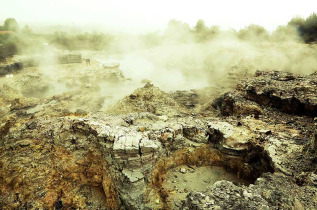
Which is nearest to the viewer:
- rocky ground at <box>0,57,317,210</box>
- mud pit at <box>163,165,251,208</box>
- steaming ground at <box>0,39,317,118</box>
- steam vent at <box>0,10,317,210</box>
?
rocky ground at <box>0,57,317,210</box>

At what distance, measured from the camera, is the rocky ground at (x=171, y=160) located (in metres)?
3.56

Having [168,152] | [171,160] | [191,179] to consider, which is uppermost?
[168,152]

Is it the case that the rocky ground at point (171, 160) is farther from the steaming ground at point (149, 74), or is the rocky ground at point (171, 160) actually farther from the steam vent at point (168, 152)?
the steaming ground at point (149, 74)

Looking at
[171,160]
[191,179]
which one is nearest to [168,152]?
[171,160]

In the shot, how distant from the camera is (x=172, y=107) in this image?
945 centimetres

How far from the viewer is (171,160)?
5.18 meters

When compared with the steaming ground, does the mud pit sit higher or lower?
lower

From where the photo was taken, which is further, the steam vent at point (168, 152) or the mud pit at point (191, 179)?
the mud pit at point (191, 179)

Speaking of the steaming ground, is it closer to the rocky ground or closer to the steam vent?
the steam vent

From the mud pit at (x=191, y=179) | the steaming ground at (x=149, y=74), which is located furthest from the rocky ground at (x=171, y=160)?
the steaming ground at (x=149, y=74)

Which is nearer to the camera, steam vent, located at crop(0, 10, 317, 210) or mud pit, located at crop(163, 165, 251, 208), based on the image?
steam vent, located at crop(0, 10, 317, 210)

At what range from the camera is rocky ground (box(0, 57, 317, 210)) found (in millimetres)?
3559

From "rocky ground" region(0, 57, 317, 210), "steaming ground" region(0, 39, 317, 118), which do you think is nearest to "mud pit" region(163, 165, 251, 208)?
"rocky ground" region(0, 57, 317, 210)

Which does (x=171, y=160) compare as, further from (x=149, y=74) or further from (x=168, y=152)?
(x=149, y=74)
